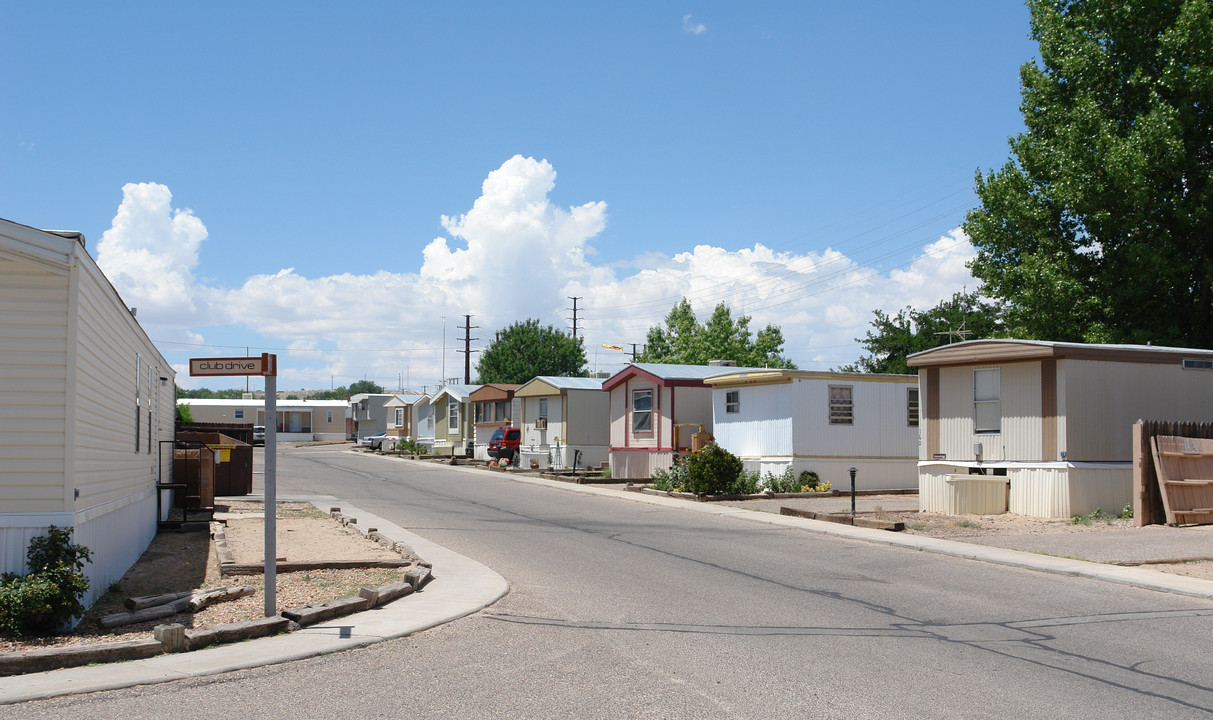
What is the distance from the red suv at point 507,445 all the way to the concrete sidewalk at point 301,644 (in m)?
30.7

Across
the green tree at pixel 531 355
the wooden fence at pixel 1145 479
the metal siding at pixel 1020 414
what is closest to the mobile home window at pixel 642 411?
the metal siding at pixel 1020 414

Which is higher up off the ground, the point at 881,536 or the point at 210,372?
the point at 210,372

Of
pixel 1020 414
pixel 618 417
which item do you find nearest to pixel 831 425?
pixel 1020 414

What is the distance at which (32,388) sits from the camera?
8500mm

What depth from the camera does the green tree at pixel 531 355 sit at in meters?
79.4

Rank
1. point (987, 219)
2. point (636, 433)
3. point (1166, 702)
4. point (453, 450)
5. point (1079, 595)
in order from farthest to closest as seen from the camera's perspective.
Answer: point (453, 450), point (636, 433), point (987, 219), point (1079, 595), point (1166, 702)

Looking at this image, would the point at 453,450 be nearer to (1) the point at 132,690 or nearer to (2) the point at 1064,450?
(2) the point at 1064,450

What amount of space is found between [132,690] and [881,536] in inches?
491

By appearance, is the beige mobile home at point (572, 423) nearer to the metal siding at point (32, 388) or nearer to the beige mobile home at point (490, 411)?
the beige mobile home at point (490, 411)

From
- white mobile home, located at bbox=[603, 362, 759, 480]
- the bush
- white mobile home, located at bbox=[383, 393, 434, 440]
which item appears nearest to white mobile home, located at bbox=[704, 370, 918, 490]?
white mobile home, located at bbox=[603, 362, 759, 480]

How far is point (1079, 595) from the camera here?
1080 centimetres

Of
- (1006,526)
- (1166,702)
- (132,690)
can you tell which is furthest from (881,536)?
(132,690)

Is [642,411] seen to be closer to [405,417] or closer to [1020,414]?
[1020,414]

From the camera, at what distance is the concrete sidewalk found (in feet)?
22.0
